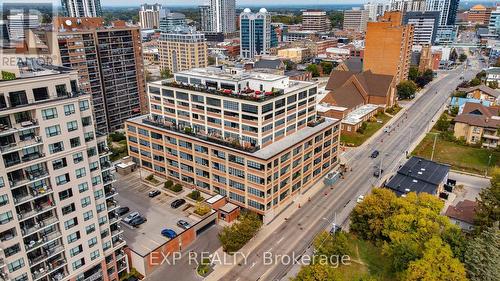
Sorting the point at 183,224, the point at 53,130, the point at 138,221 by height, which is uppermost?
the point at 53,130

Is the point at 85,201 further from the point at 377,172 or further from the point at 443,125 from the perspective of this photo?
the point at 443,125

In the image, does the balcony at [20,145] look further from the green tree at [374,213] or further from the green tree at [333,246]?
the green tree at [374,213]

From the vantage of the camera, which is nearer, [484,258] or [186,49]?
[484,258]

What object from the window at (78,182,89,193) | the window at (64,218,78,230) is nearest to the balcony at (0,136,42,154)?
the window at (78,182,89,193)

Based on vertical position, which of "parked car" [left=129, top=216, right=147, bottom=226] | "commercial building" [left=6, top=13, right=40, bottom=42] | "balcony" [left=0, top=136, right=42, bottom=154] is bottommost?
"parked car" [left=129, top=216, right=147, bottom=226]

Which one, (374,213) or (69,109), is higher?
(69,109)

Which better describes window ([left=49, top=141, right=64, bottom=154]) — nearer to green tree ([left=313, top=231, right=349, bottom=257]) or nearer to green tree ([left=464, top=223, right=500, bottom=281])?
green tree ([left=313, top=231, right=349, bottom=257])

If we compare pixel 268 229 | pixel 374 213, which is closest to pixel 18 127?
pixel 268 229

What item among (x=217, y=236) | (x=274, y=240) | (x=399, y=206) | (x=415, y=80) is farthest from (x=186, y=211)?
(x=415, y=80)
